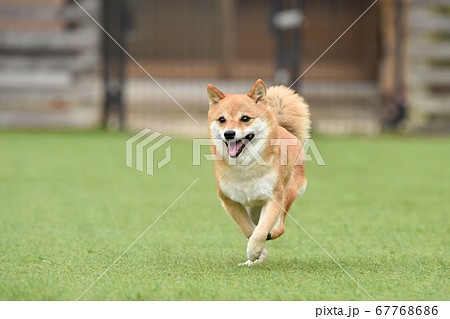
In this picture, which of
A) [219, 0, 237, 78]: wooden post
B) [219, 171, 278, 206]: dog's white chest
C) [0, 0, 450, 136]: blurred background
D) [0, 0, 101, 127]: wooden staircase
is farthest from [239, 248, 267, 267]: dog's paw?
[219, 0, 237, 78]: wooden post

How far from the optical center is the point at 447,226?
4.16 m

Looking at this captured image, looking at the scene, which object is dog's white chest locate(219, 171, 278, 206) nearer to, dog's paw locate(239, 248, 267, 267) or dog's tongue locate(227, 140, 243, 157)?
dog's tongue locate(227, 140, 243, 157)

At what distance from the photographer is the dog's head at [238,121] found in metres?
3.16

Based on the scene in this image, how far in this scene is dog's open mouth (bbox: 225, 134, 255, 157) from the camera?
317cm

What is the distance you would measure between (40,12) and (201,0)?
96.2 inches

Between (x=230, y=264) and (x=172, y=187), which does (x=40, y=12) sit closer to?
(x=172, y=187)

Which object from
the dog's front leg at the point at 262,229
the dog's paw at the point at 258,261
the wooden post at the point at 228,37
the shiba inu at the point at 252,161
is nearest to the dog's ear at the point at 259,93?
the shiba inu at the point at 252,161

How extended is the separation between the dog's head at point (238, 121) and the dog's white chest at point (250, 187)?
8 centimetres

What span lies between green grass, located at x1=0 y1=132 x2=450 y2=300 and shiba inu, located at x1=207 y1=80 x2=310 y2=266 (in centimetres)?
16

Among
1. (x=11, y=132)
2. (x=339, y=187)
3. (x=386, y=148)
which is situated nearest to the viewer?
(x=339, y=187)

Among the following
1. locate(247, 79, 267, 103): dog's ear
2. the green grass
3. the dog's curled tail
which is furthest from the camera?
the dog's curled tail

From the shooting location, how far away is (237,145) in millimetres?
3197

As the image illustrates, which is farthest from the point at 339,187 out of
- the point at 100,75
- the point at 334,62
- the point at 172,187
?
the point at 334,62

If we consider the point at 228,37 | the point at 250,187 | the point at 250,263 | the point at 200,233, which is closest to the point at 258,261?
the point at 250,263
